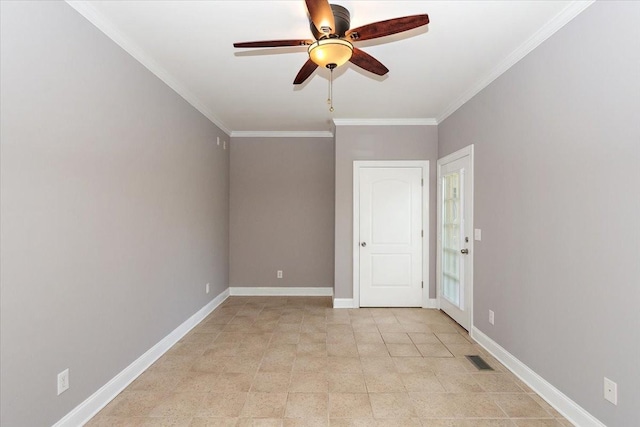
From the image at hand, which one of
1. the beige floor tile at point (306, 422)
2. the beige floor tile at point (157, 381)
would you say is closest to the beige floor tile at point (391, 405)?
the beige floor tile at point (306, 422)

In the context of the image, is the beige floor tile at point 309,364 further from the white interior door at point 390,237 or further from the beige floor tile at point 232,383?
the white interior door at point 390,237

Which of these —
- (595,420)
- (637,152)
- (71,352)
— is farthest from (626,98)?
(71,352)

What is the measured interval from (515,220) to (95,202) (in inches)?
126

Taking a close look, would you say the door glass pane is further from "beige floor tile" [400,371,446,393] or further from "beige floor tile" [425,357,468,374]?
"beige floor tile" [400,371,446,393]

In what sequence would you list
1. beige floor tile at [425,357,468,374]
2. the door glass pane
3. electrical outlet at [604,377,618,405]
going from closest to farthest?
electrical outlet at [604,377,618,405], beige floor tile at [425,357,468,374], the door glass pane

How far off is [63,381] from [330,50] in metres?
2.50

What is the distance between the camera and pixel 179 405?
2.28m

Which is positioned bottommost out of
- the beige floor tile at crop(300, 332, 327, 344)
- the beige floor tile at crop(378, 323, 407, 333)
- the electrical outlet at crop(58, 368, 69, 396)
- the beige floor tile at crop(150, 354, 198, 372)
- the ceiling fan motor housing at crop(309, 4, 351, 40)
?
the beige floor tile at crop(150, 354, 198, 372)

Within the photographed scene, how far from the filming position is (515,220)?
107 inches

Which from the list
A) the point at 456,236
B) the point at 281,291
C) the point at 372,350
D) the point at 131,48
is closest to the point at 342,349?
the point at 372,350

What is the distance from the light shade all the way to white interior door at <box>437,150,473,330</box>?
2231mm

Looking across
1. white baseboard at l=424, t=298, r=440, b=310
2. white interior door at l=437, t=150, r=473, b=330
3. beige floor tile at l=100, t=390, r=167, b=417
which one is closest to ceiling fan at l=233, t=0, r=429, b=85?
white interior door at l=437, t=150, r=473, b=330

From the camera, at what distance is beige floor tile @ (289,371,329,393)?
249 centimetres

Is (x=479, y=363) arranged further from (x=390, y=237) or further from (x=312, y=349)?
(x=390, y=237)
